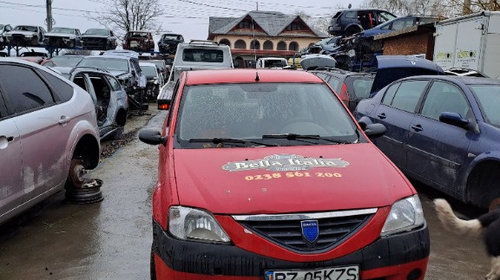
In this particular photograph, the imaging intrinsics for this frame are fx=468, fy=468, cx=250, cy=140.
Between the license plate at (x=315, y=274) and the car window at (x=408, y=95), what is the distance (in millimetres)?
4012

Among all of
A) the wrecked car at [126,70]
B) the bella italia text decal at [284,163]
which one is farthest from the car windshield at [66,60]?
the bella italia text decal at [284,163]

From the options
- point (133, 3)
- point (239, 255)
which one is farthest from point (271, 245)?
point (133, 3)

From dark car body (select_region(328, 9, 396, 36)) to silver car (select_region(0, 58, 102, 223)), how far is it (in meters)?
18.2

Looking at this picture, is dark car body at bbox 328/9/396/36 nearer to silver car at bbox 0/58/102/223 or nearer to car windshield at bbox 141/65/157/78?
car windshield at bbox 141/65/157/78

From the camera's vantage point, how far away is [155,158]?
27.8 ft

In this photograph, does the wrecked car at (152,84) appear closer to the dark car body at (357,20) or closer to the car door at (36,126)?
the dark car body at (357,20)

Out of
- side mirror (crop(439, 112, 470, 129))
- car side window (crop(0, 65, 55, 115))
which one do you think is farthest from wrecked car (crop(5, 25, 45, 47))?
side mirror (crop(439, 112, 470, 129))

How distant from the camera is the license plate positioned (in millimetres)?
2529

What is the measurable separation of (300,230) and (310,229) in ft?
0.18

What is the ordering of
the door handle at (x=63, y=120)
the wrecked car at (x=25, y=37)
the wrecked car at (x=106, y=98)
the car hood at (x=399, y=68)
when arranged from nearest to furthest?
the door handle at (x=63, y=120), the car hood at (x=399, y=68), the wrecked car at (x=106, y=98), the wrecked car at (x=25, y=37)

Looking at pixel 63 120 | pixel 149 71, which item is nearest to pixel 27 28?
pixel 149 71

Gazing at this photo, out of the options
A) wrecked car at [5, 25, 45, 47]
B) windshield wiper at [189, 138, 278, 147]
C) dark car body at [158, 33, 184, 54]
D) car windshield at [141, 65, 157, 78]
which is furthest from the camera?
dark car body at [158, 33, 184, 54]

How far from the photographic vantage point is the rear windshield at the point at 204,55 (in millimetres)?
14031

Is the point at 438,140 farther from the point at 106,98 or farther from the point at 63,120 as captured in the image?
the point at 106,98
